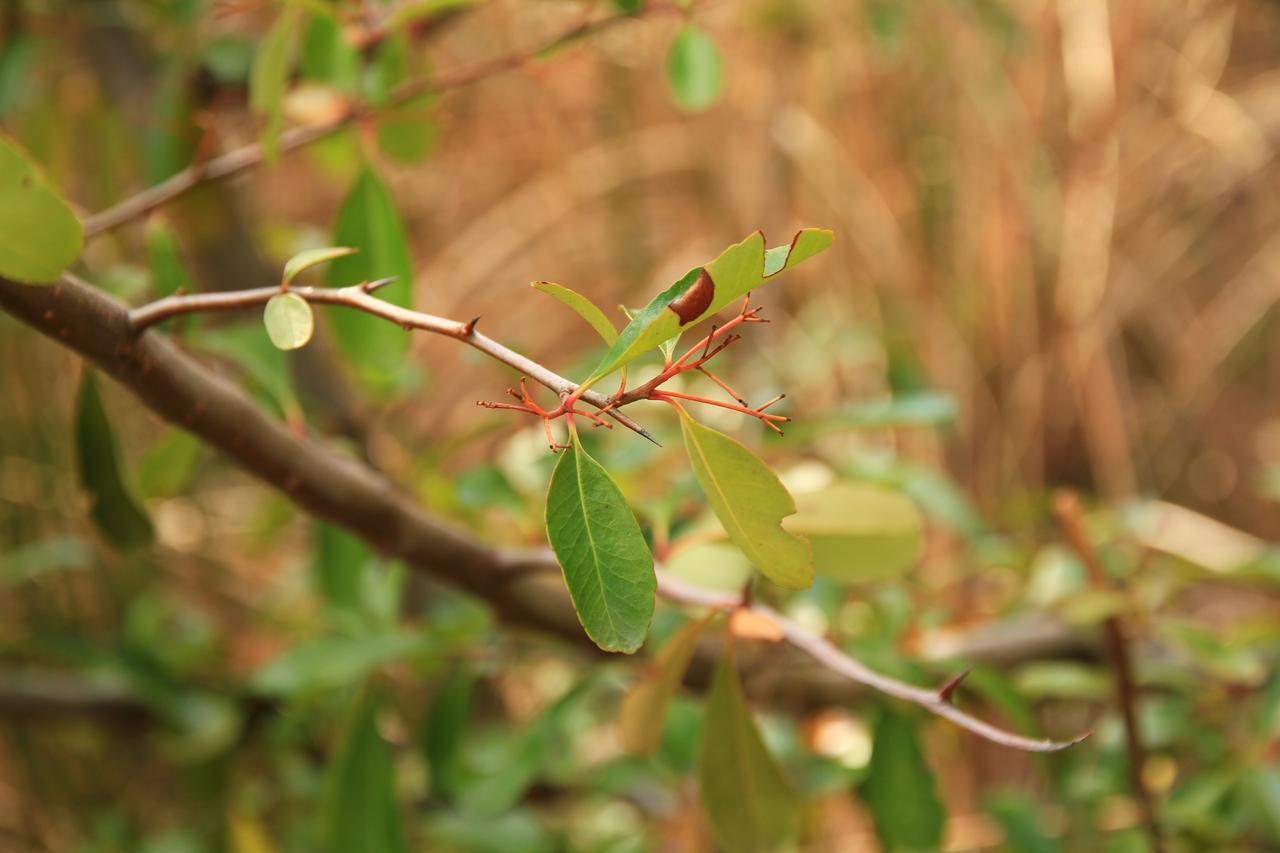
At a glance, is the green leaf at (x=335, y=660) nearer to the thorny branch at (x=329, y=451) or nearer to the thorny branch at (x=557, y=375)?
the thorny branch at (x=329, y=451)

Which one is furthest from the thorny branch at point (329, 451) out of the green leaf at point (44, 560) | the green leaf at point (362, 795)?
the green leaf at point (44, 560)

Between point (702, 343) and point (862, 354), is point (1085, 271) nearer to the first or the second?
point (862, 354)


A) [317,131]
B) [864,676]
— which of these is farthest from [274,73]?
[864,676]

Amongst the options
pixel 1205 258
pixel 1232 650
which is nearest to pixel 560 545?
pixel 1232 650

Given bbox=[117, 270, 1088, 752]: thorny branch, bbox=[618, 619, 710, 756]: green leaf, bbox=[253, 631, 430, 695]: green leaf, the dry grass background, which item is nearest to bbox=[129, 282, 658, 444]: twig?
bbox=[117, 270, 1088, 752]: thorny branch

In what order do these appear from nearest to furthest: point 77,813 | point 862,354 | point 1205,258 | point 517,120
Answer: point 77,813
point 862,354
point 1205,258
point 517,120

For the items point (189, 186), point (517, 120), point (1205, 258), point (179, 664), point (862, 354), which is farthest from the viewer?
point (517, 120)

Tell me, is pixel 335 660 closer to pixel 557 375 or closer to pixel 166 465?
pixel 166 465
